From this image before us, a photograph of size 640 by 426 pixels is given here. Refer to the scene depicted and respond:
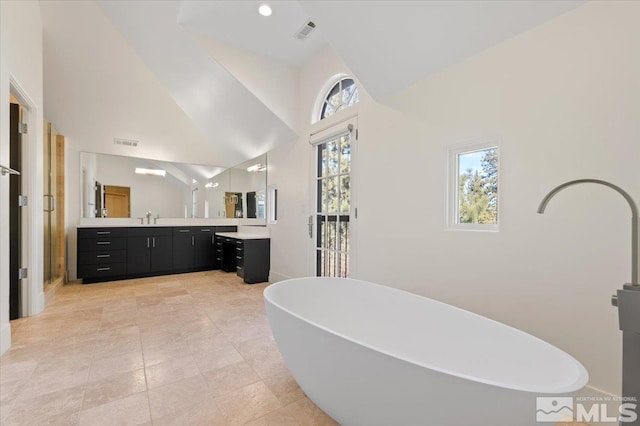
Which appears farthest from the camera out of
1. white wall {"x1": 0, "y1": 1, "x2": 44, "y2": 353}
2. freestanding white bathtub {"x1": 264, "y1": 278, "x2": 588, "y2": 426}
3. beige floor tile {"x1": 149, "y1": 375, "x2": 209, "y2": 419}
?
white wall {"x1": 0, "y1": 1, "x2": 44, "y2": 353}

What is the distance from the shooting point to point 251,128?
4.44 meters

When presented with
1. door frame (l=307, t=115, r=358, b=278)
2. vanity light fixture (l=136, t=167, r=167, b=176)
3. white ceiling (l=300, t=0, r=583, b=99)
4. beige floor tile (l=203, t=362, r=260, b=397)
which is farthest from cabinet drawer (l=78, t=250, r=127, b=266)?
white ceiling (l=300, t=0, r=583, b=99)

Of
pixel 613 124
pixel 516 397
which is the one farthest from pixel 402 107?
pixel 516 397

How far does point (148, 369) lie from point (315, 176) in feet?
8.66

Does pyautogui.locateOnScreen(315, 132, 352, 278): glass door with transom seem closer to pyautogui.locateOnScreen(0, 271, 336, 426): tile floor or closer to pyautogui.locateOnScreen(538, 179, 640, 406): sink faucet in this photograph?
pyautogui.locateOnScreen(0, 271, 336, 426): tile floor

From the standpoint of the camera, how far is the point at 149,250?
188 inches

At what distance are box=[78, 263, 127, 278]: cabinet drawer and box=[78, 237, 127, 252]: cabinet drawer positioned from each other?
10.1 inches

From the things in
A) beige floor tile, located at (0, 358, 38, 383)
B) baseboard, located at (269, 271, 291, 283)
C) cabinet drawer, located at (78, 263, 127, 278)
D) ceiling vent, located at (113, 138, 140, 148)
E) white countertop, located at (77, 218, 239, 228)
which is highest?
ceiling vent, located at (113, 138, 140, 148)

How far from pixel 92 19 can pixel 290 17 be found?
261 centimetres

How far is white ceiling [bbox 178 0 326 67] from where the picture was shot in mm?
2939

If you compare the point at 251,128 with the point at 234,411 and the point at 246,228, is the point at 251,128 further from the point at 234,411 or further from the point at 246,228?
the point at 234,411

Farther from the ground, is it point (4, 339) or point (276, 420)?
point (4, 339)

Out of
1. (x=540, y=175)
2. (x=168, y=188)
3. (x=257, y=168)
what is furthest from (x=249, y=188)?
(x=540, y=175)

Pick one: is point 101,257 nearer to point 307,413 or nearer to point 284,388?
point 284,388
